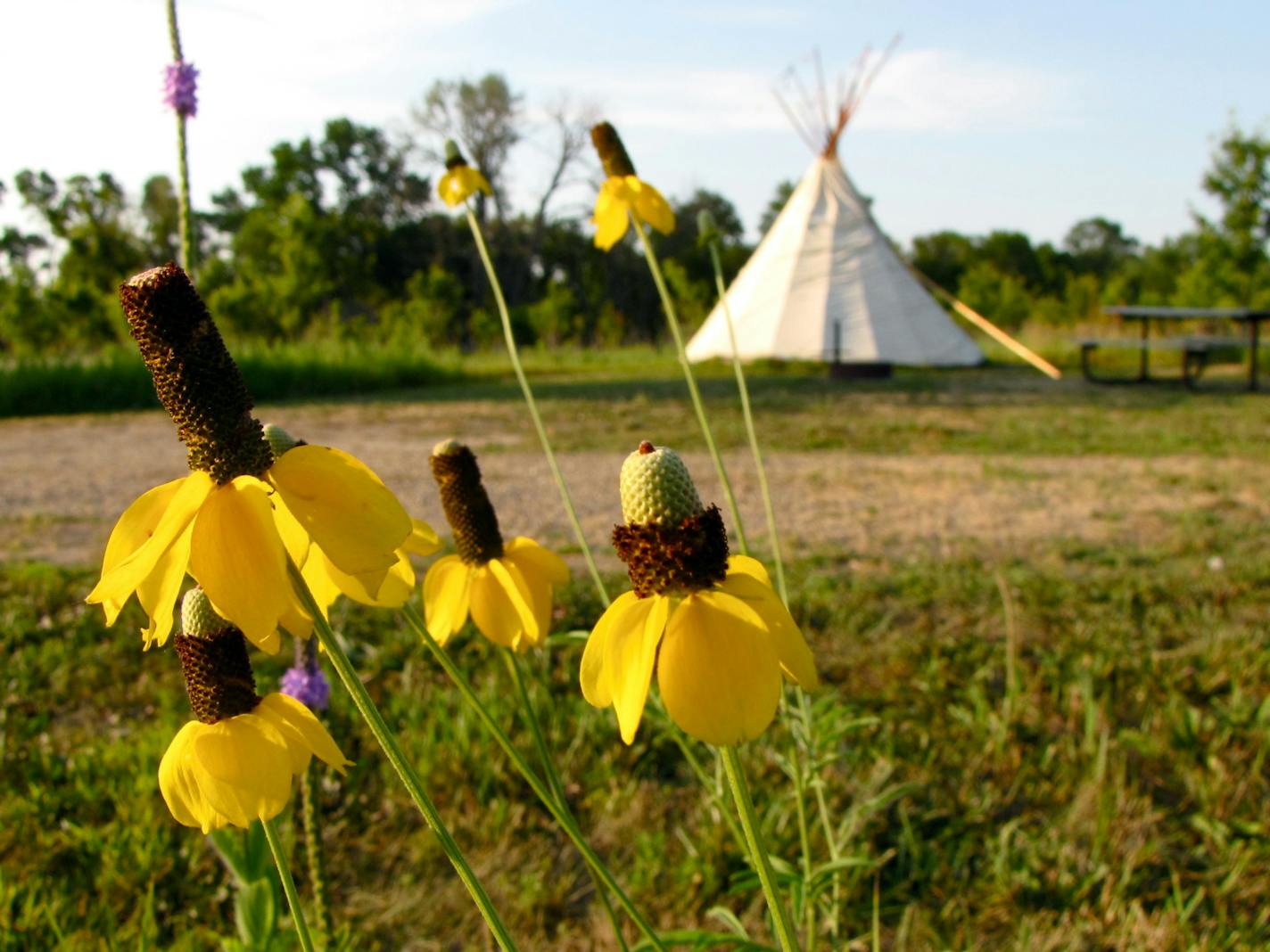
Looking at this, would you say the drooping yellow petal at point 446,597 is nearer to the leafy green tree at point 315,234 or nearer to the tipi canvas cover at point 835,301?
the tipi canvas cover at point 835,301

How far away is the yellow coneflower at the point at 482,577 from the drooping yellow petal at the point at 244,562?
0.46 metres

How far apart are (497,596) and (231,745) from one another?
14.7 inches

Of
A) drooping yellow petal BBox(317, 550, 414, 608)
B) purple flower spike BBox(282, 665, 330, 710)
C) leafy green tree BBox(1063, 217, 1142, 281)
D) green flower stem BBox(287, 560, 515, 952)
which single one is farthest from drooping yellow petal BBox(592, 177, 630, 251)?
leafy green tree BBox(1063, 217, 1142, 281)

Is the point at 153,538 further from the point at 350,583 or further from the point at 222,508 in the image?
the point at 350,583

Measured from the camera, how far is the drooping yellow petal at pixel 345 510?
0.59 meters

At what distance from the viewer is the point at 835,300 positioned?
1105 centimetres

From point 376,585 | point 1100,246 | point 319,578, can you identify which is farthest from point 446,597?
point 1100,246

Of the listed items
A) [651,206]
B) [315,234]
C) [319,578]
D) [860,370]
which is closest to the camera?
[319,578]

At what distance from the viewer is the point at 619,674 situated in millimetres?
623

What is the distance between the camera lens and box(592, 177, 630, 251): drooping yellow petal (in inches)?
62.1

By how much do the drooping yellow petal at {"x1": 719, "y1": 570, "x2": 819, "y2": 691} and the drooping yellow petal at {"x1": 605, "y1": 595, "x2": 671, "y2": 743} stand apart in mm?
47

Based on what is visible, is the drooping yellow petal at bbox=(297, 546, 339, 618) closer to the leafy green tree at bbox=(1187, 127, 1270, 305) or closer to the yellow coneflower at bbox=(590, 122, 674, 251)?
the yellow coneflower at bbox=(590, 122, 674, 251)

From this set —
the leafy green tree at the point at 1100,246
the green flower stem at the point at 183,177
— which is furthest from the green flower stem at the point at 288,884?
the leafy green tree at the point at 1100,246

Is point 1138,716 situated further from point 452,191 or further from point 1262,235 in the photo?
point 1262,235
